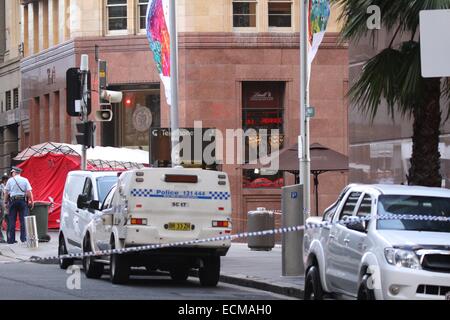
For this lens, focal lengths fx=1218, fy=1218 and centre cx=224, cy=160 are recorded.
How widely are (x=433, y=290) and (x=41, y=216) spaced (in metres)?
20.5

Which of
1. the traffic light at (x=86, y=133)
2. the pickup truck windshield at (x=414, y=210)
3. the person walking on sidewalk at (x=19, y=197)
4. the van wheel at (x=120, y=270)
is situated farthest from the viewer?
the person walking on sidewalk at (x=19, y=197)

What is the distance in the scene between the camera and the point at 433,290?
12891 mm

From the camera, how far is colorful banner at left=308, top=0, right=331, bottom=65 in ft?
78.8

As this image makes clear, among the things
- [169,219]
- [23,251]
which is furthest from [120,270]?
[23,251]

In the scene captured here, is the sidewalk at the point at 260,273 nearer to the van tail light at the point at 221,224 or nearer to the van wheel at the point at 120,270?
the van tail light at the point at 221,224

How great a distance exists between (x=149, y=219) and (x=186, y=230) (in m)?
0.66

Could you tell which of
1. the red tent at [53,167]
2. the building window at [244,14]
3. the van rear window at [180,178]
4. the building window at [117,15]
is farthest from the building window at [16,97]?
the van rear window at [180,178]

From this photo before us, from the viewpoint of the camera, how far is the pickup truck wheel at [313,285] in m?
15.4

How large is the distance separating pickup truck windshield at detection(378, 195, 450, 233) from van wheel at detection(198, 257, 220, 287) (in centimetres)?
674

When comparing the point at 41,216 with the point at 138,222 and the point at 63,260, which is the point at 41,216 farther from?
the point at 138,222

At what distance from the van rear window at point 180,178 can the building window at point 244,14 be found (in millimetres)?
24726

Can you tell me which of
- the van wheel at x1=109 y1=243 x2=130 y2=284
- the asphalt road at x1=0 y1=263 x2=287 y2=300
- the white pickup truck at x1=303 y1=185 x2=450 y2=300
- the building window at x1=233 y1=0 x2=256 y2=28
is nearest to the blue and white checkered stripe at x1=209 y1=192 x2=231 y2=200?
the asphalt road at x1=0 y1=263 x2=287 y2=300

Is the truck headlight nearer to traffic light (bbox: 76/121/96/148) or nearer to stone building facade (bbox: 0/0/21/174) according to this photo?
traffic light (bbox: 76/121/96/148)
